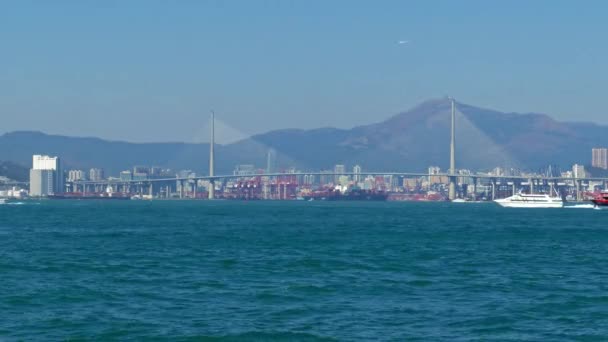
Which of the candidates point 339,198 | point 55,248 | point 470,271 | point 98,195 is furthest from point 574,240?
point 98,195

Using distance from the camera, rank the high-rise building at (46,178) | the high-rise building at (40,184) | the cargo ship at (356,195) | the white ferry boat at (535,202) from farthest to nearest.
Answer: the high-rise building at (46,178) < the high-rise building at (40,184) < the cargo ship at (356,195) < the white ferry boat at (535,202)

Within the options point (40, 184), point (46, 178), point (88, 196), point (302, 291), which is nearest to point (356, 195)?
point (88, 196)

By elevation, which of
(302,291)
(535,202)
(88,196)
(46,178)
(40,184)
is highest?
(46,178)

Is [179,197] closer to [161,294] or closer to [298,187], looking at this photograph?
[298,187]

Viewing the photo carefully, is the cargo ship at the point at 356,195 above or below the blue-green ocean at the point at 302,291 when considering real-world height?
above

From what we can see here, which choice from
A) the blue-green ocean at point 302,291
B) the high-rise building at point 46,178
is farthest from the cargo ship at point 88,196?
the blue-green ocean at point 302,291

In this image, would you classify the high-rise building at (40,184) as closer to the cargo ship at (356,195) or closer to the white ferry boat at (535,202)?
the cargo ship at (356,195)

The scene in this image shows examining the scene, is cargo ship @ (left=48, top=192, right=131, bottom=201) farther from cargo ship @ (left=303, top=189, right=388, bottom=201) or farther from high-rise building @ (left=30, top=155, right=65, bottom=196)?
cargo ship @ (left=303, top=189, right=388, bottom=201)

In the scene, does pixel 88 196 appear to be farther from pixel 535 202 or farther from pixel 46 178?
pixel 535 202
